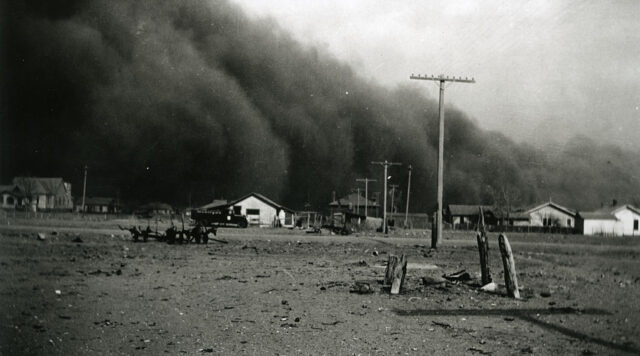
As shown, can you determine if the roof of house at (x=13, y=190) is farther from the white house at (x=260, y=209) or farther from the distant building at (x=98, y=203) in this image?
the white house at (x=260, y=209)

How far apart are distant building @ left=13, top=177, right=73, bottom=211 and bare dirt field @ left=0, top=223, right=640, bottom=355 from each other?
3270 inches

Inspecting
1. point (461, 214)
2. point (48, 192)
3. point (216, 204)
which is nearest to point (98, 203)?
point (48, 192)

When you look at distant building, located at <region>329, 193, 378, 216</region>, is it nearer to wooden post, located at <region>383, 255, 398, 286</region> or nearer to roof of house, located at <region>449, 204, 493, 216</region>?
roof of house, located at <region>449, 204, 493, 216</region>

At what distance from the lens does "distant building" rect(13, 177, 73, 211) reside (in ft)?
296

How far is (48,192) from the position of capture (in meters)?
97.2

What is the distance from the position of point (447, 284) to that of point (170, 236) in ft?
55.4

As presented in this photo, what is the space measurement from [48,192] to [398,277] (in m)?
98.2

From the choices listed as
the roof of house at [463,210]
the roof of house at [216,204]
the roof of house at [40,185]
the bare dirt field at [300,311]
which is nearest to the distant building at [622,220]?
the bare dirt field at [300,311]

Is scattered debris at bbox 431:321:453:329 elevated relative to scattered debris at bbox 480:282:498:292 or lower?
lower

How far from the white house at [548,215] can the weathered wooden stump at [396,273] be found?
242 feet

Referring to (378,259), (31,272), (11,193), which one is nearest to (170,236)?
(378,259)

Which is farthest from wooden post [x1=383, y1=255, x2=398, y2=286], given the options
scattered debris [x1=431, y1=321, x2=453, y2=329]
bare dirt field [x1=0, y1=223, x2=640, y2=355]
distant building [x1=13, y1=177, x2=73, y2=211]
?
distant building [x1=13, y1=177, x2=73, y2=211]

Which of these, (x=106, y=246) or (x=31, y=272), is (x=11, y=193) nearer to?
(x=106, y=246)

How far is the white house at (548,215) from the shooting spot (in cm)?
8145
